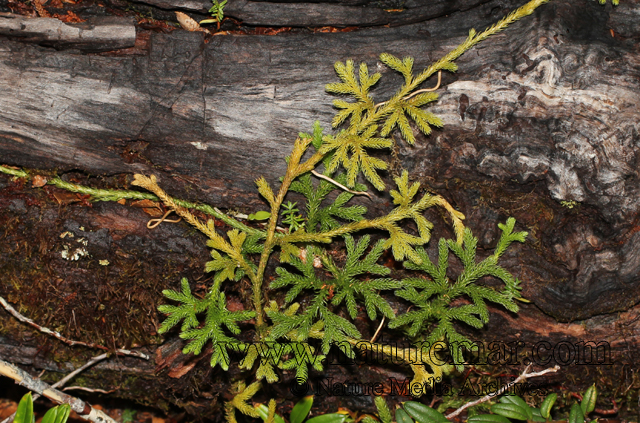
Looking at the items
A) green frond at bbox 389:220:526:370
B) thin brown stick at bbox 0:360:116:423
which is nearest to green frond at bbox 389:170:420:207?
green frond at bbox 389:220:526:370

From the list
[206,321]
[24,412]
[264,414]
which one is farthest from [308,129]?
[24,412]

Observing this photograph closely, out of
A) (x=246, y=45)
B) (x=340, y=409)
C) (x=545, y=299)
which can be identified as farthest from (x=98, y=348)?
(x=545, y=299)

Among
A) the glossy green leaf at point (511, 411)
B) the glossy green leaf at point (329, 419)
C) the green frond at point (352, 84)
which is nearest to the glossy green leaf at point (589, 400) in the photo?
the glossy green leaf at point (511, 411)

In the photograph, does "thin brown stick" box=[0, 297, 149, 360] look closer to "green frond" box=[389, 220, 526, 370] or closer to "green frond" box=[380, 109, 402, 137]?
"green frond" box=[389, 220, 526, 370]

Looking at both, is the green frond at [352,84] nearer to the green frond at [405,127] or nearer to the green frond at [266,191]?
the green frond at [405,127]

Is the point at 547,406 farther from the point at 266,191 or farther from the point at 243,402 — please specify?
the point at 266,191

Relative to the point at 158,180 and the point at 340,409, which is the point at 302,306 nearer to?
the point at 340,409
